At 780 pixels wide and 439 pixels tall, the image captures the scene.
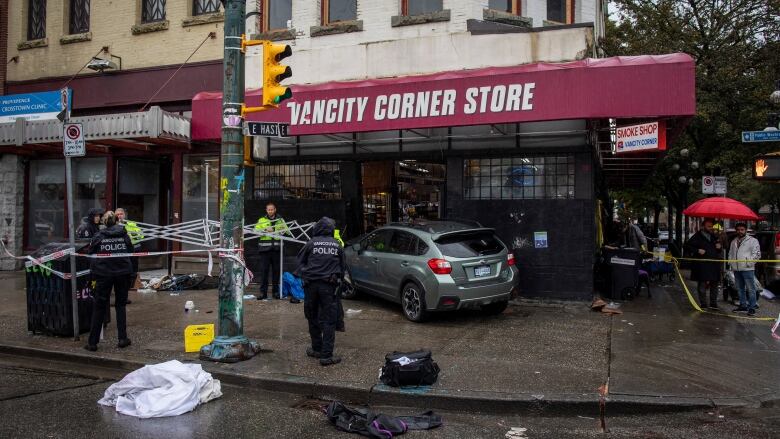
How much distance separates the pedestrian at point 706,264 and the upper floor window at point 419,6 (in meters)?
6.81

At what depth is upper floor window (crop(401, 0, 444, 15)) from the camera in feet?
39.2

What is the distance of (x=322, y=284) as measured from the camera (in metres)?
6.75

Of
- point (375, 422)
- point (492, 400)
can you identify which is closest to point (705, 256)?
point (492, 400)

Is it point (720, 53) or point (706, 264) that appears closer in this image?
point (706, 264)

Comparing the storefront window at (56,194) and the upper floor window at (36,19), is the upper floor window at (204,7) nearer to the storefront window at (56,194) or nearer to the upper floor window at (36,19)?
the storefront window at (56,194)

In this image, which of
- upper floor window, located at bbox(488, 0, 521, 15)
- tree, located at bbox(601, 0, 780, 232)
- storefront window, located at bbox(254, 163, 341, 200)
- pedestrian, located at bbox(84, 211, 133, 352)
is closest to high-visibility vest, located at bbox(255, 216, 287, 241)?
storefront window, located at bbox(254, 163, 341, 200)

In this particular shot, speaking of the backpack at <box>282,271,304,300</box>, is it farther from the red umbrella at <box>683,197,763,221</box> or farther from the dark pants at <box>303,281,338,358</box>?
the red umbrella at <box>683,197,763,221</box>

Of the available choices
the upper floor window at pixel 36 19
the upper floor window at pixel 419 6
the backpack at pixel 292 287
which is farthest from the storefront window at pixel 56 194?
the upper floor window at pixel 419 6

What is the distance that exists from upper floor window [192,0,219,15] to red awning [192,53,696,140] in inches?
153

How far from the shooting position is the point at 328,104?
36.1 feet

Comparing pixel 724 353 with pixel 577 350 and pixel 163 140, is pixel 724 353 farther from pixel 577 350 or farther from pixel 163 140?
pixel 163 140

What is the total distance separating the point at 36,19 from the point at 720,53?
879 inches

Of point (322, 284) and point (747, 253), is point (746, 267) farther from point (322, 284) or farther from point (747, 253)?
point (322, 284)

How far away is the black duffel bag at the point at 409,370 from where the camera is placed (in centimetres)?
579
